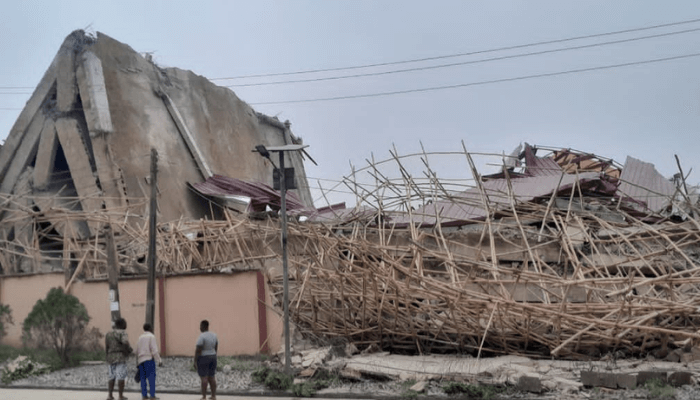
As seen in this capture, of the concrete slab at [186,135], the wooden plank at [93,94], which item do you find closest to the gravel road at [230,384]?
the wooden plank at [93,94]

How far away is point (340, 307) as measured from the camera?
1458 cm

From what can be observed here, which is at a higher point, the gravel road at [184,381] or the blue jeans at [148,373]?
the blue jeans at [148,373]

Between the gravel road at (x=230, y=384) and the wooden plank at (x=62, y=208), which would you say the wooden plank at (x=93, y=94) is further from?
the gravel road at (x=230, y=384)

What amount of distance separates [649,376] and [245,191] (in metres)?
19.7

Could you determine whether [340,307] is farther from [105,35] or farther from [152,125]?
[105,35]

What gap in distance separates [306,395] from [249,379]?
1.93 m

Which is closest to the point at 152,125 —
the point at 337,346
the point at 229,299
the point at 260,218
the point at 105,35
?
the point at 105,35

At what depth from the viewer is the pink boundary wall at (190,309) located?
14883 millimetres

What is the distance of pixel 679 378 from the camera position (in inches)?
389

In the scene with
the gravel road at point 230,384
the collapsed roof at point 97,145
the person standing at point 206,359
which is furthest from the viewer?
the collapsed roof at point 97,145

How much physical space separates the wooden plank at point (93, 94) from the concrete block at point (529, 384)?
1912 cm

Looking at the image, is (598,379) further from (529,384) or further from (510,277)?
(510,277)

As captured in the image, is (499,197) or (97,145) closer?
(499,197)

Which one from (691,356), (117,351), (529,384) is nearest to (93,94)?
(117,351)
